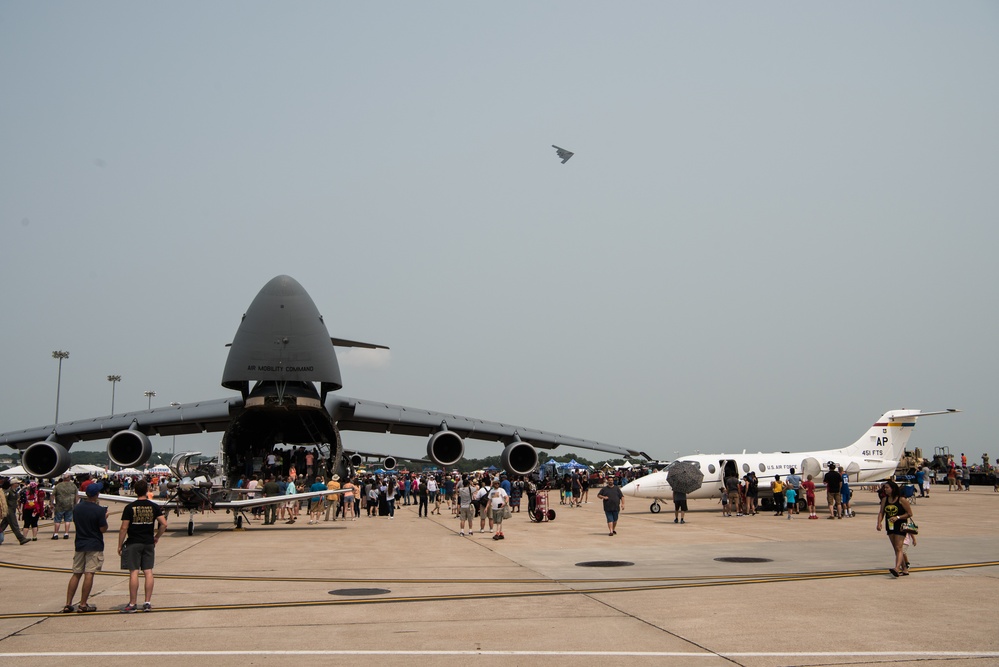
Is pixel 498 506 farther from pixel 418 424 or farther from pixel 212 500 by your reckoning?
pixel 418 424

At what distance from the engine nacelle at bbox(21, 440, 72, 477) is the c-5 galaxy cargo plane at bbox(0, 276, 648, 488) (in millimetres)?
30

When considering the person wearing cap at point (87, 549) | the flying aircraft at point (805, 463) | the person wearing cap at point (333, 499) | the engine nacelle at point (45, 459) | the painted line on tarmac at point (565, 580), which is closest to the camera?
the person wearing cap at point (87, 549)

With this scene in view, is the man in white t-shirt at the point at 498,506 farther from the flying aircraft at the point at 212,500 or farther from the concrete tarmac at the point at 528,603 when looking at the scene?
the flying aircraft at the point at 212,500

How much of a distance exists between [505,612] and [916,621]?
3.94 meters

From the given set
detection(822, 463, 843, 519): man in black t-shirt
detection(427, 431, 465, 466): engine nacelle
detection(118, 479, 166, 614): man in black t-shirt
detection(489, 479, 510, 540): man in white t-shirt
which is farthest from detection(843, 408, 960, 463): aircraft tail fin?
detection(118, 479, 166, 614): man in black t-shirt

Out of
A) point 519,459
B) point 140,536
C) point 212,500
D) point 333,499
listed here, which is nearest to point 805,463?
point 519,459

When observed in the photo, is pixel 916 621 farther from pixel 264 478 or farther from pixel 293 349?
pixel 264 478

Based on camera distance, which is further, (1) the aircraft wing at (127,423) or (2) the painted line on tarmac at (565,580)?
(1) the aircraft wing at (127,423)

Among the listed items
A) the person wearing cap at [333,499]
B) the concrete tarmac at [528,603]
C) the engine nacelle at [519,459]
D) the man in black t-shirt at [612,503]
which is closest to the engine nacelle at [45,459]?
the person wearing cap at [333,499]

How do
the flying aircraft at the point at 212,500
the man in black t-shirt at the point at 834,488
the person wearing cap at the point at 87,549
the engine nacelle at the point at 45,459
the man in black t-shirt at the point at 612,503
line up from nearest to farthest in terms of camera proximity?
1. the person wearing cap at the point at 87,549
2. the man in black t-shirt at the point at 612,503
3. the flying aircraft at the point at 212,500
4. the man in black t-shirt at the point at 834,488
5. the engine nacelle at the point at 45,459

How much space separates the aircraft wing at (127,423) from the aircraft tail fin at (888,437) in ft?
71.4

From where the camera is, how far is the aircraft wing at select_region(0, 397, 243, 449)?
28.3 m

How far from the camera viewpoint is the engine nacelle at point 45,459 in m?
25.8

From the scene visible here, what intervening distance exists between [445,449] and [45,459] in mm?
12005
